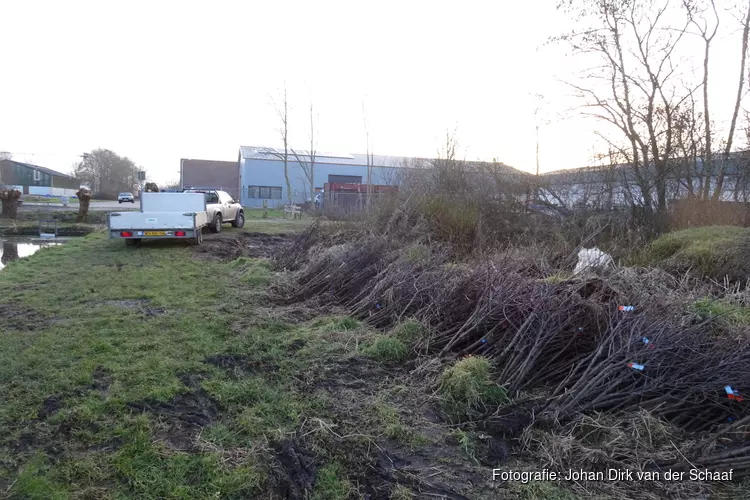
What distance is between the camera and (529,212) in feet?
45.2

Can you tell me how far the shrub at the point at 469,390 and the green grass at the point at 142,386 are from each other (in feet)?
3.67

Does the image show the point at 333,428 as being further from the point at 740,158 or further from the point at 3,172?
the point at 3,172

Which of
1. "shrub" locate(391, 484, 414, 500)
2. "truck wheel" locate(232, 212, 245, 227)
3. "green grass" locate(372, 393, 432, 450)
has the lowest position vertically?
"shrub" locate(391, 484, 414, 500)

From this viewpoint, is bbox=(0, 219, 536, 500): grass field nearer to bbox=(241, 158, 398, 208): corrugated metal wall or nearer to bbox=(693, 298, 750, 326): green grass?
bbox=(693, 298, 750, 326): green grass

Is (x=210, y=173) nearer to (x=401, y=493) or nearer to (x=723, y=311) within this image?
(x=723, y=311)

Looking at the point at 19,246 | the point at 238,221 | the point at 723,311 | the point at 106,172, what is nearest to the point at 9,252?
the point at 19,246

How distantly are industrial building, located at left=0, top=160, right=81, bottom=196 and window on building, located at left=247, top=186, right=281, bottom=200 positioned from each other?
33.2 meters

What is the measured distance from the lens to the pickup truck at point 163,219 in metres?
13.3

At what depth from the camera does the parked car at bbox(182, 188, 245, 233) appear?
1739 cm

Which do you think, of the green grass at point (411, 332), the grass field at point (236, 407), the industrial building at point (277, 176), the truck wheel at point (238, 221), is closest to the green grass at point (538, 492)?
the grass field at point (236, 407)

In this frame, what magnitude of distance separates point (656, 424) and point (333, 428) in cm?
239

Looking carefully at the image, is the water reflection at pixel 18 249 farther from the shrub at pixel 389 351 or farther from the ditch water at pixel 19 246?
the shrub at pixel 389 351

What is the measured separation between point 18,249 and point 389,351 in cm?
1734

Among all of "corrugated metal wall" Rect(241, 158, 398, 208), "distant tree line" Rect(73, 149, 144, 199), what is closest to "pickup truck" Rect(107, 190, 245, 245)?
"corrugated metal wall" Rect(241, 158, 398, 208)
